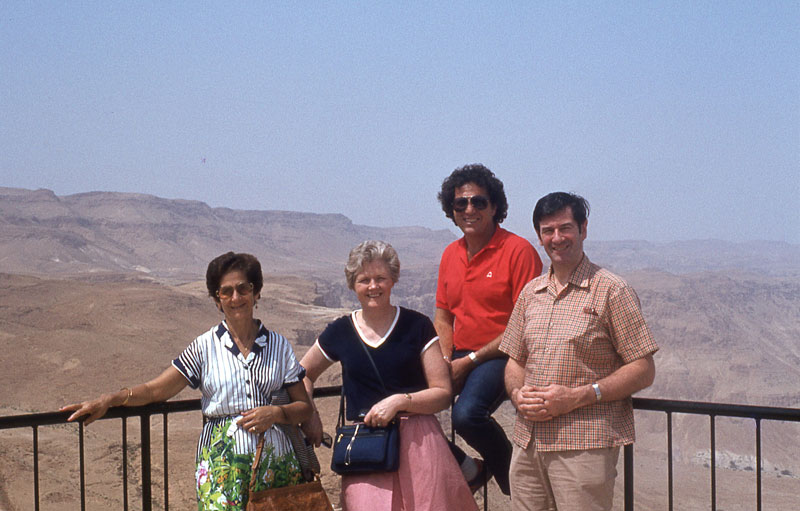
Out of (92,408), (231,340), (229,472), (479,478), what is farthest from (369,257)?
(92,408)

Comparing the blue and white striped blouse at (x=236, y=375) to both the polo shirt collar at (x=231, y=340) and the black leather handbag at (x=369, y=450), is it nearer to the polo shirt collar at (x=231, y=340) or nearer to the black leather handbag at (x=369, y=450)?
the polo shirt collar at (x=231, y=340)

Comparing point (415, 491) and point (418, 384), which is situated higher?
point (418, 384)

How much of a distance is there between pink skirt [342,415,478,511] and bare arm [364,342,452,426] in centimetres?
8

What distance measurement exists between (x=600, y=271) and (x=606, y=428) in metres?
0.63

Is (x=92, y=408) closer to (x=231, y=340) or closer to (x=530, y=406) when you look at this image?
(x=231, y=340)

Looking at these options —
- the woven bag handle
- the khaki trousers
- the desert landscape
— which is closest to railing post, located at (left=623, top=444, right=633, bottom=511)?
the khaki trousers

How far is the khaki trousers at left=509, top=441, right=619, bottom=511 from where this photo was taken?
285 cm

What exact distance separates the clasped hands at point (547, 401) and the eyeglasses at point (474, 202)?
1.08 m

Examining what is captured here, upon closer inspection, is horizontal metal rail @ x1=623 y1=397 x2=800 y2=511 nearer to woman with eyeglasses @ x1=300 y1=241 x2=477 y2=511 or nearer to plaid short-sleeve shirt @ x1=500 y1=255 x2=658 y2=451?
plaid short-sleeve shirt @ x1=500 y1=255 x2=658 y2=451

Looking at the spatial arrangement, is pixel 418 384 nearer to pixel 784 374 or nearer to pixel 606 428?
pixel 606 428

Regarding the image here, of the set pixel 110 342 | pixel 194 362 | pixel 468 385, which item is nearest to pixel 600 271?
pixel 468 385

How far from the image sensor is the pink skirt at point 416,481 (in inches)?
115

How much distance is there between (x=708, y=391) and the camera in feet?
185

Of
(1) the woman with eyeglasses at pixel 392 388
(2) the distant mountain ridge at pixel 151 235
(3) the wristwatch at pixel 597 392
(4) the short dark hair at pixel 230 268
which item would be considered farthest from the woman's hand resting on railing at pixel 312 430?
(2) the distant mountain ridge at pixel 151 235
